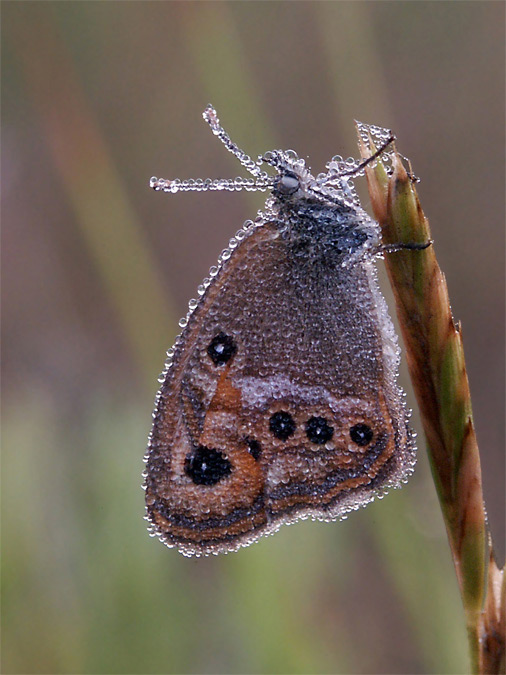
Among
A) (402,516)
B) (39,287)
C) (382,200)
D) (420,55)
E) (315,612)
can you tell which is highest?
(420,55)

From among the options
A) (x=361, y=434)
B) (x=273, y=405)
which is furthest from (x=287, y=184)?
(x=361, y=434)

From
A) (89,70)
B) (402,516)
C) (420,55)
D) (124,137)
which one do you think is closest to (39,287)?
(124,137)

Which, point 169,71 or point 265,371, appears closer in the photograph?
point 265,371

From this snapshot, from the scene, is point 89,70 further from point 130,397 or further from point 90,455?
point 90,455

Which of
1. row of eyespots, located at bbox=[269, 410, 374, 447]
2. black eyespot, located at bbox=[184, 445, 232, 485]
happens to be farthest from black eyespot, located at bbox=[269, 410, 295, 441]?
black eyespot, located at bbox=[184, 445, 232, 485]

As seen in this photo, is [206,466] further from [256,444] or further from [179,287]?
[179,287]

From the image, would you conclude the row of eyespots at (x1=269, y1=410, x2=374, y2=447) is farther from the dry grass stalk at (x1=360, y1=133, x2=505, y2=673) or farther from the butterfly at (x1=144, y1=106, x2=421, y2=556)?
the dry grass stalk at (x1=360, y1=133, x2=505, y2=673)
